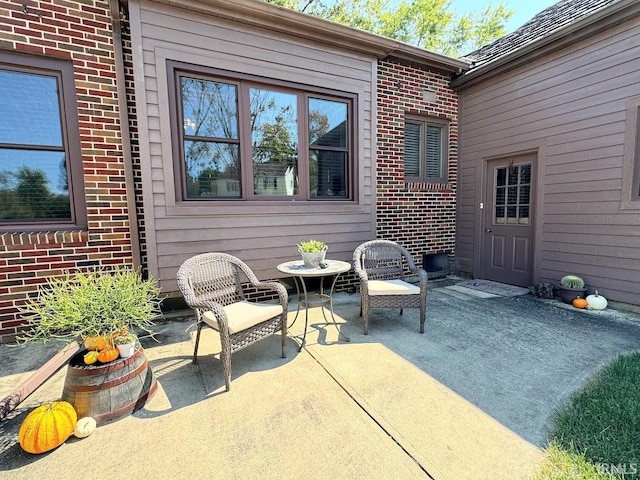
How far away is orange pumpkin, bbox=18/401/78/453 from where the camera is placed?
157 centimetres

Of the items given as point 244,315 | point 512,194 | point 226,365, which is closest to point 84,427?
point 226,365

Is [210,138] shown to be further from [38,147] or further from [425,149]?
[425,149]

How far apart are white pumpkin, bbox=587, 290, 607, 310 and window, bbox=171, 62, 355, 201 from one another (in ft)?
10.8

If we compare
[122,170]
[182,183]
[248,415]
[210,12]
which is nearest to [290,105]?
[210,12]

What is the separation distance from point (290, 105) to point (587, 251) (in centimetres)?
427

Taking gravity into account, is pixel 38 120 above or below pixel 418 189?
above

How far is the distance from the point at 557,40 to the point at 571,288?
3220mm

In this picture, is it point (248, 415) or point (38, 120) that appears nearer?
point (248, 415)

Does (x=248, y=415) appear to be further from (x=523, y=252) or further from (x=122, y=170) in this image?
(x=523, y=252)

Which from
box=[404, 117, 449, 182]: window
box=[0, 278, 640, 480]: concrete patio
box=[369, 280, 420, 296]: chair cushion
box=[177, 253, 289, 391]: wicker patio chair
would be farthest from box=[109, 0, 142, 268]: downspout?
box=[404, 117, 449, 182]: window

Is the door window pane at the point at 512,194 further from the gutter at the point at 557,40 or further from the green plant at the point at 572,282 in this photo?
the gutter at the point at 557,40

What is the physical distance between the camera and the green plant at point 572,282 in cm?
391

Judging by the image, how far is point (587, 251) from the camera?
3.93 meters

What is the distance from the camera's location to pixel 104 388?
5.97 feet
